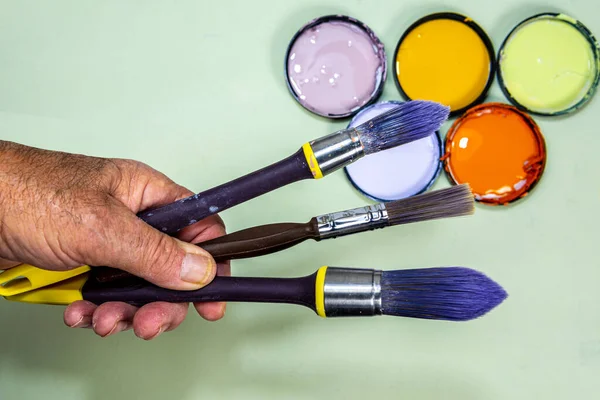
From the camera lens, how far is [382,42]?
1.12 meters

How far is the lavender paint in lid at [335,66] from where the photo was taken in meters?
1.10

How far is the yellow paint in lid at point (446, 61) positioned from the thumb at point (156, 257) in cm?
47

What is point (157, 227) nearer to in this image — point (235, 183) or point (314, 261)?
point (235, 183)

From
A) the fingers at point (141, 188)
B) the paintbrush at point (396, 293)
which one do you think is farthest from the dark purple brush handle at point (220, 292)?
the fingers at point (141, 188)

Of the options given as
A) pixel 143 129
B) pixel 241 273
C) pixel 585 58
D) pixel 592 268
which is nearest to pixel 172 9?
pixel 143 129

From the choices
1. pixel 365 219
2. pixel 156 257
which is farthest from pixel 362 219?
pixel 156 257

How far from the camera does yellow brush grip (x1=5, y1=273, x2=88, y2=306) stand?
0.93 meters

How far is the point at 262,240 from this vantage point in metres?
0.84

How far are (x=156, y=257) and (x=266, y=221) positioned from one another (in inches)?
12.9

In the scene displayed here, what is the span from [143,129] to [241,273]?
0.31m

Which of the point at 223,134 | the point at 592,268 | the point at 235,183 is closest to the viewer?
the point at 235,183

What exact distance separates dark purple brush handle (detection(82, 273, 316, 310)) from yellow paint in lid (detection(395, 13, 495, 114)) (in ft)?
1.44

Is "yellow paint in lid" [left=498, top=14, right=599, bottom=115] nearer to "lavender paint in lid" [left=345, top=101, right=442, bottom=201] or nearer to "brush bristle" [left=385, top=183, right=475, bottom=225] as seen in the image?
"lavender paint in lid" [left=345, top=101, right=442, bottom=201]

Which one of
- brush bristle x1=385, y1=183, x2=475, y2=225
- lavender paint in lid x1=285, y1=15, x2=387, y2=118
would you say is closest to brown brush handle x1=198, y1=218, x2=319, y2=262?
brush bristle x1=385, y1=183, x2=475, y2=225
